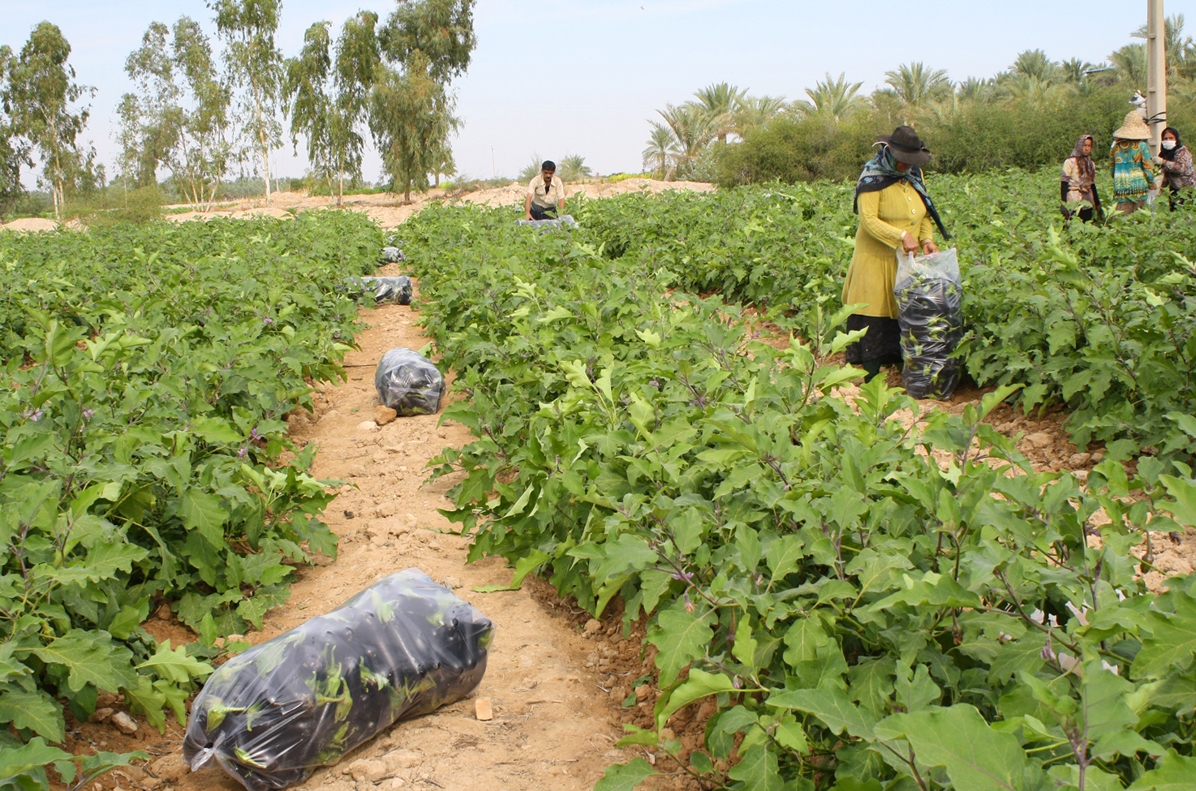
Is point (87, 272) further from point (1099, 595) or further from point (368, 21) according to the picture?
point (368, 21)

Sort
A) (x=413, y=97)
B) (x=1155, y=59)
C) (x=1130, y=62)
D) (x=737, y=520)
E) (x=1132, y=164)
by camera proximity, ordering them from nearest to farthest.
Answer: (x=737, y=520) < (x=1132, y=164) < (x=1155, y=59) < (x=413, y=97) < (x=1130, y=62)

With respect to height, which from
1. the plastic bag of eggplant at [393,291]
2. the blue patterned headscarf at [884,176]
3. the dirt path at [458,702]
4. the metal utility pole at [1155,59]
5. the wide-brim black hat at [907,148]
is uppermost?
the metal utility pole at [1155,59]

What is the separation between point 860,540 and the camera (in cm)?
212

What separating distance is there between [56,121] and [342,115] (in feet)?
70.9

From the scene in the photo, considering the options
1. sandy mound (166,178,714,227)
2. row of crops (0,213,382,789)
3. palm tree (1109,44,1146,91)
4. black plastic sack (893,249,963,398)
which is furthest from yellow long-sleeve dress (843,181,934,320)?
palm tree (1109,44,1146,91)

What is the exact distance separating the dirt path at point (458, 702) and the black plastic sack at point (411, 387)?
824 millimetres

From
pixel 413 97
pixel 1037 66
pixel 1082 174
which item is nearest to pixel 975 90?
pixel 1037 66

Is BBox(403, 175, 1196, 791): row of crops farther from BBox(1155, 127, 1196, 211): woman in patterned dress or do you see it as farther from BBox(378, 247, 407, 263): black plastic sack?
BBox(378, 247, 407, 263): black plastic sack

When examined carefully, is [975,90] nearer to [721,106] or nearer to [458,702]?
[721,106]

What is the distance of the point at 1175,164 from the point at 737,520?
9.47 meters

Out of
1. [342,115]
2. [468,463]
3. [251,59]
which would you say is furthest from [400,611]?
[251,59]

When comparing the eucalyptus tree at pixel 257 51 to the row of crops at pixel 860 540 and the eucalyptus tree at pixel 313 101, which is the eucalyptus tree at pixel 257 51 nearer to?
the eucalyptus tree at pixel 313 101

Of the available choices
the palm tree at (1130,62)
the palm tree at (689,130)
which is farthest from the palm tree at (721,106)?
the palm tree at (1130,62)

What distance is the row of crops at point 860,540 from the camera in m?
1.49
